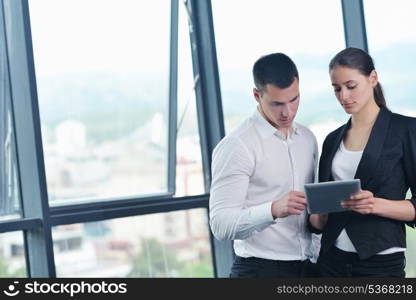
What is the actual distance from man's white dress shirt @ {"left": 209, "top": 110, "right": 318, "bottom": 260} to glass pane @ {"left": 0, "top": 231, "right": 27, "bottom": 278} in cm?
171

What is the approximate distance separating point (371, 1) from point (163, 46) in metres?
1.34

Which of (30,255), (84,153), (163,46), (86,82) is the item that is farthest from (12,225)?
(163,46)

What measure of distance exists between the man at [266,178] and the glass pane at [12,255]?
171 centimetres

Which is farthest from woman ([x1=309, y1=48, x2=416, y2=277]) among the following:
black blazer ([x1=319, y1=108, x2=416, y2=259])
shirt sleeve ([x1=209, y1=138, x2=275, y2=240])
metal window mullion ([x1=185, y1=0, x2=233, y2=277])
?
metal window mullion ([x1=185, y1=0, x2=233, y2=277])

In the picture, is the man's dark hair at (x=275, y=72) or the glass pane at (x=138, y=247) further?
the glass pane at (x=138, y=247)

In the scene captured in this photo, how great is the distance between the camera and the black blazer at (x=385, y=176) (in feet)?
8.19

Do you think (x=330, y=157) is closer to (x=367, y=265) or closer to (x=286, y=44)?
(x=367, y=265)

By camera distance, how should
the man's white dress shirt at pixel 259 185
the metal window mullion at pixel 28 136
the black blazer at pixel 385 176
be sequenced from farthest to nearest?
the metal window mullion at pixel 28 136
the man's white dress shirt at pixel 259 185
the black blazer at pixel 385 176

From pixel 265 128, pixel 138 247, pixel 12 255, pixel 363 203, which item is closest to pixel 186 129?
pixel 138 247

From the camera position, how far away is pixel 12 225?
3889mm

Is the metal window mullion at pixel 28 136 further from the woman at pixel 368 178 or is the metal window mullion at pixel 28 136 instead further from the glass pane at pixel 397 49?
the glass pane at pixel 397 49

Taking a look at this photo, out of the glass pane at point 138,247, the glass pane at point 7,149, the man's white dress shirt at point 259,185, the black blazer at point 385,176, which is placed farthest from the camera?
the glass pane at point 138,247

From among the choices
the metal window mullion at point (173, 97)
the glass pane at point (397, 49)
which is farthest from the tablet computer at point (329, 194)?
the metal window mullion at point (173, 97)

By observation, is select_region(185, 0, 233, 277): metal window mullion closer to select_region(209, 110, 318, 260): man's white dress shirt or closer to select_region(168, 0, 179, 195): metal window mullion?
select_region(168, 0, 179, 195): metal window mullion
